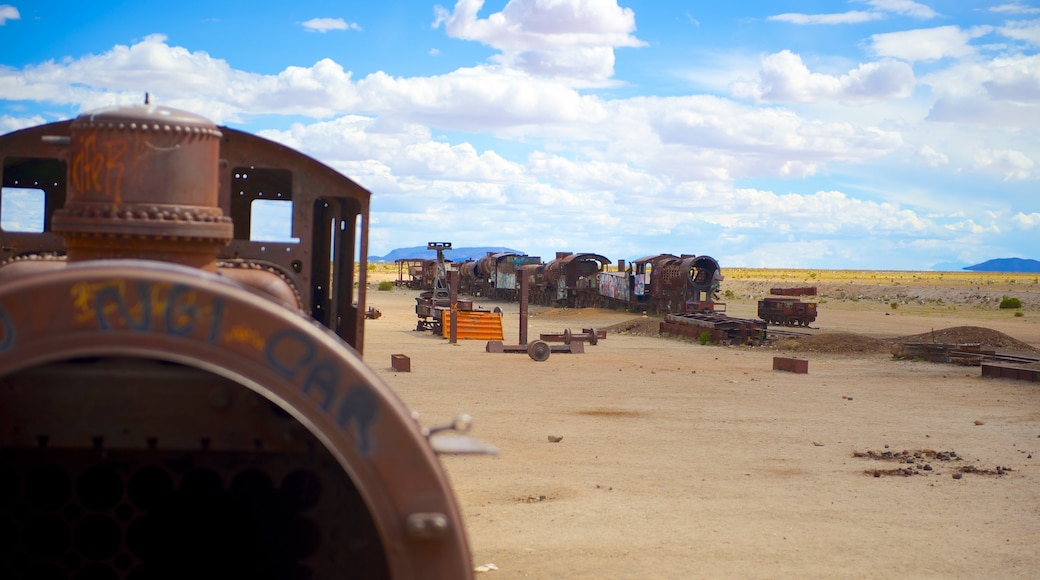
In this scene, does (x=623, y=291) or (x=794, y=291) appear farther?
(x=623, y=291)

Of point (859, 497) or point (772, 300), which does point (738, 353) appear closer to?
point (772, 300)

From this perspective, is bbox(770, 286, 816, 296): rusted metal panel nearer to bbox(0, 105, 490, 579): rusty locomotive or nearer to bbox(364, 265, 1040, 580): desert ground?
bbox(364, 265, 1040, 580): desert ground

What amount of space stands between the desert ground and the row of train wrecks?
18.8ft

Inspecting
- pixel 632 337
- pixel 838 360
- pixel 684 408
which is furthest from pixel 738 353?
pixel 684 408

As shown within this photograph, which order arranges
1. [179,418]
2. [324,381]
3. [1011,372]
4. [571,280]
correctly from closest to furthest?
[324,381], [179,418], [1011,372], [571,280]

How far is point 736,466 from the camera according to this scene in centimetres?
1129

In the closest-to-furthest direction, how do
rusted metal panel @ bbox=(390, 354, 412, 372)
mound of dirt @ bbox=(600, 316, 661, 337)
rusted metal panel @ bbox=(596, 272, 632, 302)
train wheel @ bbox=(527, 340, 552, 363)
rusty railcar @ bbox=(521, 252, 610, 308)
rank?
rusted metal panel @ bbox=(390, 354, 412, 372) → train wheel @ bbox=(527, 340, 552, 363) → mound of dirt @ bbox=(600, 316, 661, 337) → rusted metal panel @ bbox=(596, 272, 632, 302) → rusty railcar @ bbox=(521, 252, 610, 308)

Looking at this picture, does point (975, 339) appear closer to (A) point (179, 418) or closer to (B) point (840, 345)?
(B) point (840, 345)

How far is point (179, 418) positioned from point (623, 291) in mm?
42969

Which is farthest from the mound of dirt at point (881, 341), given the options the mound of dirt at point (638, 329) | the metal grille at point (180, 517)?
→ the metal grille at point (180, 517)

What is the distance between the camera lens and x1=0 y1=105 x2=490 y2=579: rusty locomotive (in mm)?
2107

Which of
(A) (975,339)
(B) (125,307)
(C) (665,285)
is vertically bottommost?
(A) (975,339)

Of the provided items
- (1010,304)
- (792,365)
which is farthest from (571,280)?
(792,365)

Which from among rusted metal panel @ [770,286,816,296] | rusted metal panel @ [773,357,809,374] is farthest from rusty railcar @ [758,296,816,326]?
rusted metal panel @ [773,357,809,374]
